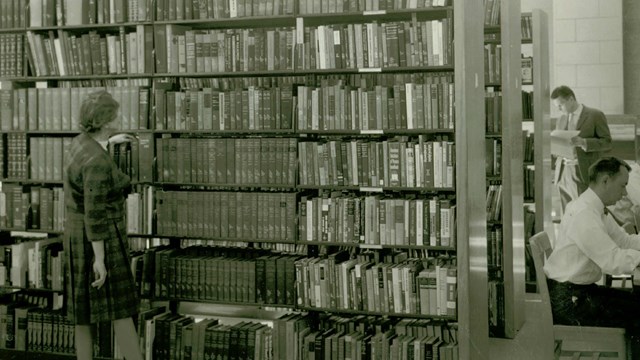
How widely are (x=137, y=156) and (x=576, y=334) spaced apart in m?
2.71

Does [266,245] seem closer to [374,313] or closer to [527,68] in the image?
[374,313]

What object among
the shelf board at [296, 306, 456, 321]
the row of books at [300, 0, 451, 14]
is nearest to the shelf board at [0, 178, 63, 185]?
the shelf board at [296, 306, 456, 321]

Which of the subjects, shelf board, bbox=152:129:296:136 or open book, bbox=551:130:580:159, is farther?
open book, bbox=551:130:580:159

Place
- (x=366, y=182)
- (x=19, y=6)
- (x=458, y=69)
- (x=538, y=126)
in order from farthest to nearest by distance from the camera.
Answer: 1. (x=538, y=126)
2. (x=19, y=6)
3. (x=366, y=182)
4. (x=458, y=69)

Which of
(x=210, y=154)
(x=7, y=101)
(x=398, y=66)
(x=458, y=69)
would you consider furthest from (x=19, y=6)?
(x=458, y=69)

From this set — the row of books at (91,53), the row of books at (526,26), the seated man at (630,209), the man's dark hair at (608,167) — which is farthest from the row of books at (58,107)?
the row of books at (526,26)

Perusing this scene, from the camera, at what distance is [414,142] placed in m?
4.02

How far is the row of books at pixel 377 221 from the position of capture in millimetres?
3941

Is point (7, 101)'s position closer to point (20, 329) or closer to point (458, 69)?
point (20, 329)

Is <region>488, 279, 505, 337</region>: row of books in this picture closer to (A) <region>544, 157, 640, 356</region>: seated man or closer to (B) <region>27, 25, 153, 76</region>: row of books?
(A) <region>544, 157, 640, 356</region>: seated man

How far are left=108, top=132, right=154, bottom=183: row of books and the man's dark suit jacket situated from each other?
4191mm

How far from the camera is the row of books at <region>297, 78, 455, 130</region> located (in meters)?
3.94

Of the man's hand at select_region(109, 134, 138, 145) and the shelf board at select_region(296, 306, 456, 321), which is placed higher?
the man's hand at select_region(109, 134, 138, 145)

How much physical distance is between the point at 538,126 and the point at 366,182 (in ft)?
7.98
